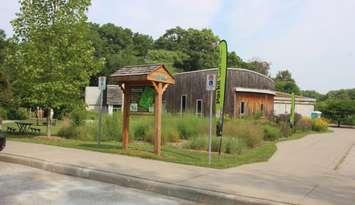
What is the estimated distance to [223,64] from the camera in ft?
47.6

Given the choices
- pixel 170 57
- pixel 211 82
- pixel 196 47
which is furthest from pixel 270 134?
pixel 196 47

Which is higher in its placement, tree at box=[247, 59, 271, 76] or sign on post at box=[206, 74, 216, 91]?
tree at box=[247, 59, 271, 76]

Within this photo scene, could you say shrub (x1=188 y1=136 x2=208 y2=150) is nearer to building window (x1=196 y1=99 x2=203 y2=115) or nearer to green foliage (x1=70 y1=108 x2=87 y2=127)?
green foliage (x1=70 y1=108 x2=87 y2=127)

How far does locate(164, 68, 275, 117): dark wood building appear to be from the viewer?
40.2 meters

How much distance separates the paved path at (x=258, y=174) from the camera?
900 cm

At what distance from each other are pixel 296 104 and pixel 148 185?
47777 mm

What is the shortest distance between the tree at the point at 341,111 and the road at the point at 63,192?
155 feet

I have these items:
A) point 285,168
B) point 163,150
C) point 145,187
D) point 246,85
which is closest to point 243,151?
point 163,150

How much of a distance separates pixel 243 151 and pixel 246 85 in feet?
81.7

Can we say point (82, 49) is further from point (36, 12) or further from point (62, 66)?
point (36, 12)

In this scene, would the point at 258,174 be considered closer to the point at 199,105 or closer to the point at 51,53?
the point at 51,53

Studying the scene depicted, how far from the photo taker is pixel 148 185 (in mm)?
9859

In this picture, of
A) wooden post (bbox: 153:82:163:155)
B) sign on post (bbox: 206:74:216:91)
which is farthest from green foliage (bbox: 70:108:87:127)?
sign on post (bbox: 206:74:216:91)

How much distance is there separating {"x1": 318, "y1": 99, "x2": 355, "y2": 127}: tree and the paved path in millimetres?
39616
